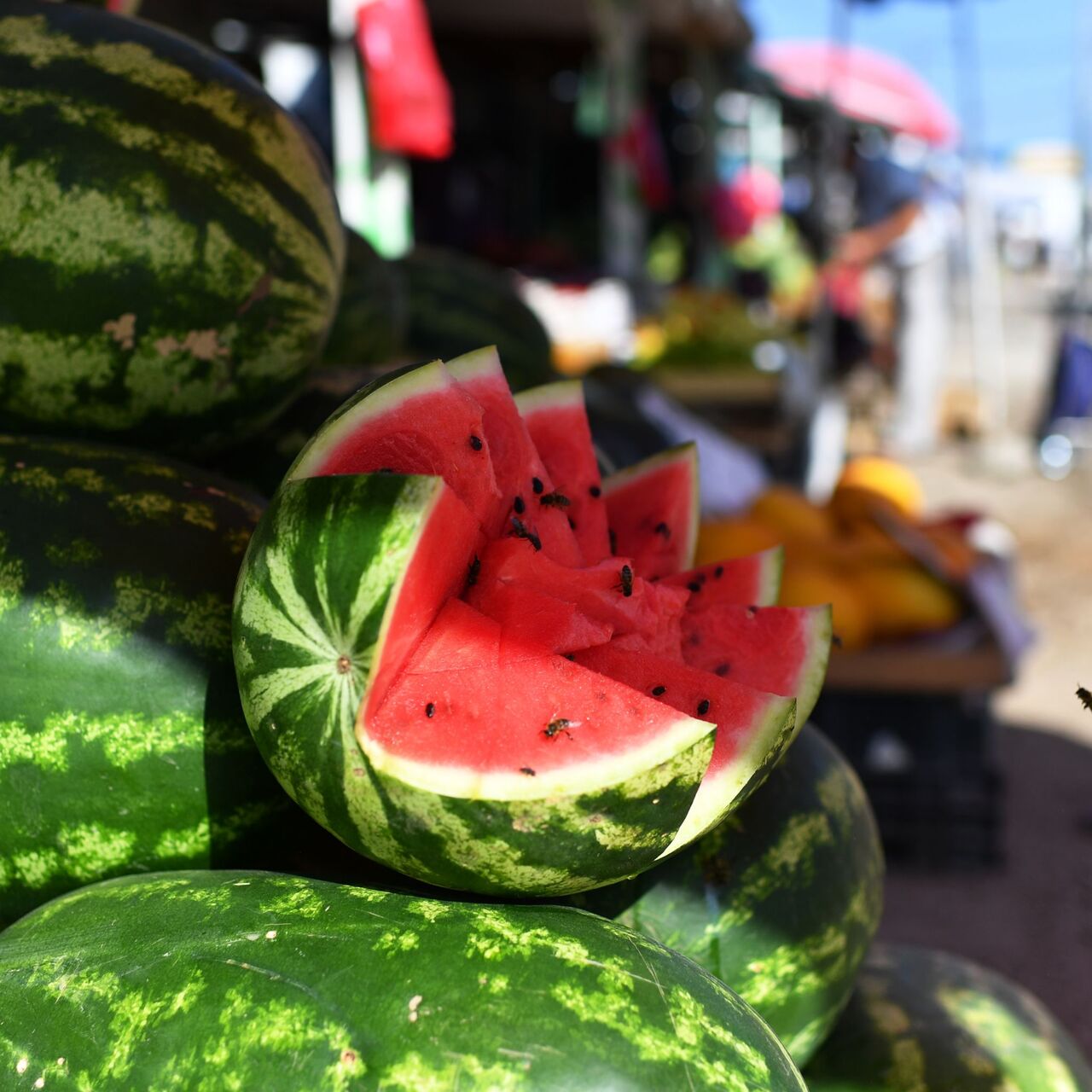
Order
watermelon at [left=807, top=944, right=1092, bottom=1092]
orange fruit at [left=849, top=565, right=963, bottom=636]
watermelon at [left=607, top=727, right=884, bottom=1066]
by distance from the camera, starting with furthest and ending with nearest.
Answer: orange fruit at [left=849, top=565, right=963, bottom=636] < watermelon at [left=807, top=944, right=1092, bottom=1092] < watermelon at [left=607, top=727, right=884, bottom=1066]

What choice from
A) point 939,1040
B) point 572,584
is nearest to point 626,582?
point 572,584

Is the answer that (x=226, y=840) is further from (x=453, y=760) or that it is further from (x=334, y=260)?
(x=334, y=260)

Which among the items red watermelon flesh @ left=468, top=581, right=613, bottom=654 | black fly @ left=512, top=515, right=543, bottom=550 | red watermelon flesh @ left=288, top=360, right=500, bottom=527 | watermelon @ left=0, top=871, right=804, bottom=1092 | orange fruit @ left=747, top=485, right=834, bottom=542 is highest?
red watermelon flesh @ left=288, top=360, right=500, bottom=527

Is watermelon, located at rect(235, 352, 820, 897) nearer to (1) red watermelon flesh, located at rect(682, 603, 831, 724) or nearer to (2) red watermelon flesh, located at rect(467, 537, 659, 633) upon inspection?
(2) red watermelon flesh, located at rect(467, 537, 659, 633)

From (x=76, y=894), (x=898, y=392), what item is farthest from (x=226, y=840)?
(x=898, y=392)

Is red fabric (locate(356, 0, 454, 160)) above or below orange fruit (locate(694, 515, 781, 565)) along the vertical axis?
above

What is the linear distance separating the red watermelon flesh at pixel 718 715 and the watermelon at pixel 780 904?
0.24 m

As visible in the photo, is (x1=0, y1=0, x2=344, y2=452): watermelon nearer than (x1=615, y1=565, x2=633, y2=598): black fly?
No

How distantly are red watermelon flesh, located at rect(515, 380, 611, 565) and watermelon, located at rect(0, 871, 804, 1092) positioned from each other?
0.39m

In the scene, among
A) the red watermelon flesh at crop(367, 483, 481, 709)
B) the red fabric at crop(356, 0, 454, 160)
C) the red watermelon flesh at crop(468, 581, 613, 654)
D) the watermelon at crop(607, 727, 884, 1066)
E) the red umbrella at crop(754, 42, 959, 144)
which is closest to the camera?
the red watermelon flesh at crop(367, 483, 481, 709)

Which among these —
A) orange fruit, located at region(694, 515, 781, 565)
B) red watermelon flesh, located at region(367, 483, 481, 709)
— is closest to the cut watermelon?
red watermelon flesh, located at region(367, 483, 481, 709)

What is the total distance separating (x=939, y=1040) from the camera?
154 cm

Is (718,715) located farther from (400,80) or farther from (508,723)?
(400,80)

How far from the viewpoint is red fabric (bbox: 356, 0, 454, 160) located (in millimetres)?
5703
